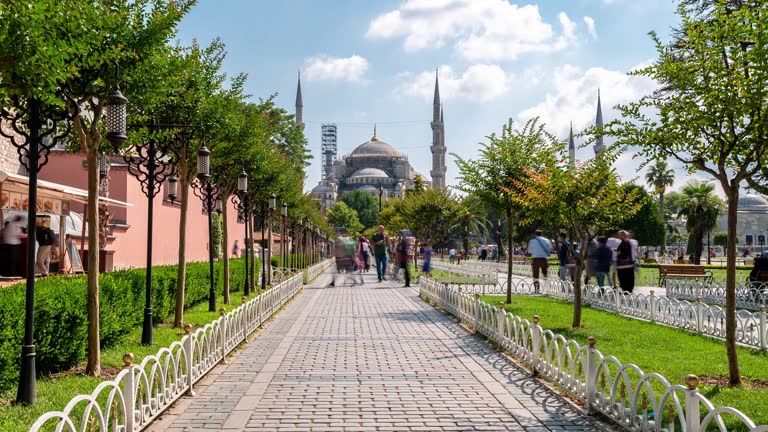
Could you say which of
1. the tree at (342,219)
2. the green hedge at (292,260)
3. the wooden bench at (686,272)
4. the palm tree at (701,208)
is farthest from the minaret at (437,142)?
the wooden bench at (686,272)

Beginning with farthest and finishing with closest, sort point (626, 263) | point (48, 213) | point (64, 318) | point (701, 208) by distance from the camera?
1. point (701, 208)
2. point (48, 213)
3. point (626, 263)
4. point (64, 318)

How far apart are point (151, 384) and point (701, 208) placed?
134ft

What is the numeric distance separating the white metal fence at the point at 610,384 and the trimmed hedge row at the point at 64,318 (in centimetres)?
491

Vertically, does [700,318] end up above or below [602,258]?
below

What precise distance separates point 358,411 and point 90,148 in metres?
3.93

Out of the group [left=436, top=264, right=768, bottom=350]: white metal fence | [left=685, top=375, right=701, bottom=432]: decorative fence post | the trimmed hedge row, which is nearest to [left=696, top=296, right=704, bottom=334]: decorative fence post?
[left=436, top=264, right=768, bottom=350]: white metal fence

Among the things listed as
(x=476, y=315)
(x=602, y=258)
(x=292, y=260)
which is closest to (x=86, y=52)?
(x=476, y=315)

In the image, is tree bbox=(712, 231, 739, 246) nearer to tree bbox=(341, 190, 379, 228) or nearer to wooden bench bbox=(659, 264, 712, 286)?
tree bbox=(341, 190, 379, 228)

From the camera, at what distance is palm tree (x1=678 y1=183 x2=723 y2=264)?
4031 cm

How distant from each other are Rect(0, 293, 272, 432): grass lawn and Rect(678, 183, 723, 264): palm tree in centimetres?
3671

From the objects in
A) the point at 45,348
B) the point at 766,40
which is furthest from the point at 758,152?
the point at 45,348

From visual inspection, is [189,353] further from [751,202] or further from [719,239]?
[751,202]

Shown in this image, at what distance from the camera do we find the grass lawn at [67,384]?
5176 millimetres

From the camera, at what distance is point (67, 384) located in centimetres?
639
